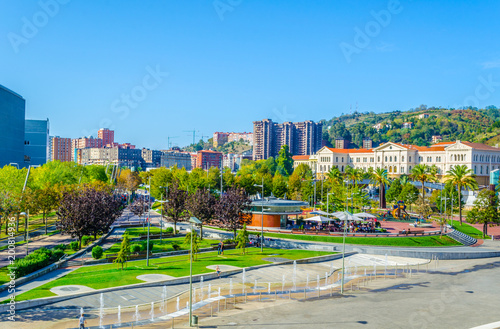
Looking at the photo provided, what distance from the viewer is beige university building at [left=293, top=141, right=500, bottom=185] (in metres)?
121

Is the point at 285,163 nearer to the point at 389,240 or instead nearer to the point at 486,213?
the point at 486,213

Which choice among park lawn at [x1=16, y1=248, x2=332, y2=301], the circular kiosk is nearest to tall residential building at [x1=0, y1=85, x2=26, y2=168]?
the circular kiosk

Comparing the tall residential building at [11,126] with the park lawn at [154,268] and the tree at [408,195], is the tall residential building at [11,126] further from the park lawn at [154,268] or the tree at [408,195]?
the tree at [408,195]

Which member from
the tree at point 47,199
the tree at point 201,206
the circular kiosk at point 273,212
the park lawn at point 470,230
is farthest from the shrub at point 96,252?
the park lawn at point 470,230

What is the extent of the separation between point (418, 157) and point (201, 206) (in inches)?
4052

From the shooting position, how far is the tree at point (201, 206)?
162ft

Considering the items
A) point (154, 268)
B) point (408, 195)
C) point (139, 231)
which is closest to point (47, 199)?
point (139, 231)

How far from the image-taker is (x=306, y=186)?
91.6 meters

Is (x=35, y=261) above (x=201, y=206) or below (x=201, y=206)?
below

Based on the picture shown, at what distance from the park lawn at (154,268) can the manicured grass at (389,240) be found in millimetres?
5872

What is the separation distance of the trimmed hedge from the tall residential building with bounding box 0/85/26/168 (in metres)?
83.3

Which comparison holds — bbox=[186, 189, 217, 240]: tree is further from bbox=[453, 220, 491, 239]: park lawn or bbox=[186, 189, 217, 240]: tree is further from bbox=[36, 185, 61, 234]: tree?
bbox=[453, 220, 491, 239]: park lawn

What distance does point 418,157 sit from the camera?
13412 cm

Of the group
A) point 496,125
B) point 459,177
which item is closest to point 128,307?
point 459,177
